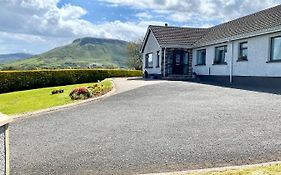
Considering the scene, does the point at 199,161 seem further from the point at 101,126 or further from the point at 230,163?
the point at 101,126

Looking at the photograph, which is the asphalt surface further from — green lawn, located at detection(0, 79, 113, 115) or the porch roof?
the porch roof

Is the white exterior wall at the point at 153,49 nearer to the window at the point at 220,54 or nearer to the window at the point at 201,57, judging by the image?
the window at the point at 201,57

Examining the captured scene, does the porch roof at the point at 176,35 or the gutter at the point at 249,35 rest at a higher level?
the porch roof at the point at 176,35

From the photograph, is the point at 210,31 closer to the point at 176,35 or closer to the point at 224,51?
the point at 176,35

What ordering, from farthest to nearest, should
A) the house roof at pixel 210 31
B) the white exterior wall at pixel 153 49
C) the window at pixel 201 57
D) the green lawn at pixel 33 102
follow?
the white exterior wall at pixel 153 49 < the window at pixel 201 57 < the house roof at pixel 210 31 < the green lawn at pixel 33 102

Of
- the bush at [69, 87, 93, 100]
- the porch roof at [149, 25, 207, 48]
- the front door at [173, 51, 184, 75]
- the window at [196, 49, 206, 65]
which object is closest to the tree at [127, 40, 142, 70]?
the porch roof at [149, 25, 207, 48]

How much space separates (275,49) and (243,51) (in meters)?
3.57

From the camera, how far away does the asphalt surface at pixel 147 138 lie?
19.9 feet

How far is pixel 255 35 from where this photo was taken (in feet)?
68.5

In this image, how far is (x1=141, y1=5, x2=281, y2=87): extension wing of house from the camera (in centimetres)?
1989

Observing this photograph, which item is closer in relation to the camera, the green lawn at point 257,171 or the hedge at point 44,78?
the green lawn at point 257,171

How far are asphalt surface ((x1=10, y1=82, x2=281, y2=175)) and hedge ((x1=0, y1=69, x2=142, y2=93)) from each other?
19781 mm

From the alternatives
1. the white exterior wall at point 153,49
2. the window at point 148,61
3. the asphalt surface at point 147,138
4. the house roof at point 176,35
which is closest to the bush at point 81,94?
the asphalt surface at point 147,138

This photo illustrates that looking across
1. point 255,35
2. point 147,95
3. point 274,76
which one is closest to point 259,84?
point 274,76
